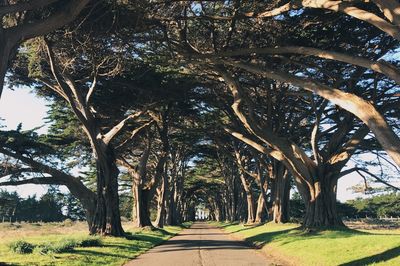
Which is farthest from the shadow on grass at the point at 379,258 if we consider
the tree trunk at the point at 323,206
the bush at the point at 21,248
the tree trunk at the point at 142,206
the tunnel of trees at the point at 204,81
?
the tree trunk at the point at 142,206

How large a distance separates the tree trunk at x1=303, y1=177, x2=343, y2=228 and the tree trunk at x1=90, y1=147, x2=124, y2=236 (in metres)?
9.93

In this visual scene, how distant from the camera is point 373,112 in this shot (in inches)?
539

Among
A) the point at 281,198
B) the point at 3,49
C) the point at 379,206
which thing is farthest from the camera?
the point at 379,206

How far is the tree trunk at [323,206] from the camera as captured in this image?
25.5 meters

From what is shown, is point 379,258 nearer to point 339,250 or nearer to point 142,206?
point 339,250

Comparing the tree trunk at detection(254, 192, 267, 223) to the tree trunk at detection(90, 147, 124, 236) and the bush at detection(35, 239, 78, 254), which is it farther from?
the bush at detection(35, 239, 78, 254)

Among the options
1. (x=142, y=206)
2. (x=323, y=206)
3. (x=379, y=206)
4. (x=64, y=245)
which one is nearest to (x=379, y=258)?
(x=64, y=245)

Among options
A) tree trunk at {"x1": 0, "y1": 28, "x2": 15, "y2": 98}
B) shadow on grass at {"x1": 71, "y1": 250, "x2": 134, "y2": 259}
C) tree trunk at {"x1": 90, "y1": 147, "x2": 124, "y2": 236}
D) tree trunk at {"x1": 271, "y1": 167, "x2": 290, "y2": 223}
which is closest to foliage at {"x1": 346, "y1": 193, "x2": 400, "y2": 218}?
tree trunk at {"x1": 271, "y1": 167, "x2": 290, "y2": 223}

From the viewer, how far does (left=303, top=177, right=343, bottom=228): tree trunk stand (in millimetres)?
25547

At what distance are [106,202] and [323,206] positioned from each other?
11.2m

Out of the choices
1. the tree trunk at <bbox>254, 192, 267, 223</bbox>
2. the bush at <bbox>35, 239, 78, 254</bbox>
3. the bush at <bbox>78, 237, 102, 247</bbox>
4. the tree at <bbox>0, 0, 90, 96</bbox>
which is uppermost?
the tree at <bbox>0, 0, 90, 96</bbox>

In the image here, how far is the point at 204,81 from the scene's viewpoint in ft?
86.7

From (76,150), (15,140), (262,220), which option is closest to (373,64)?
(15,140)

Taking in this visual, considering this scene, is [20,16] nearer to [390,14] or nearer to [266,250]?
[390,14]
